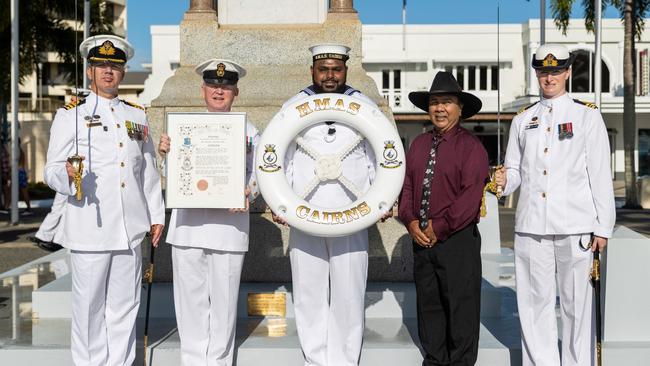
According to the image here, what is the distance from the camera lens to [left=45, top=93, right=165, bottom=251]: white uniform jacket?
12.9 ft

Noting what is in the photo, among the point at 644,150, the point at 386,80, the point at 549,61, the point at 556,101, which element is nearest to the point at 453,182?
the point at 556,101

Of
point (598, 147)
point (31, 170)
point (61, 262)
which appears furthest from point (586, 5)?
point (31, 170)

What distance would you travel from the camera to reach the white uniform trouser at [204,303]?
4.15 m

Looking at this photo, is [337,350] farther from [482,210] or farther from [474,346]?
[482,210]

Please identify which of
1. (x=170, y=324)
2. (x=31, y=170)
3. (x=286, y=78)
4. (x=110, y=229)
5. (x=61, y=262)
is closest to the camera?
(x=110, y=229)

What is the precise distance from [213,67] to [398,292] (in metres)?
2.08

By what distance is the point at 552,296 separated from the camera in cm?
A: 411

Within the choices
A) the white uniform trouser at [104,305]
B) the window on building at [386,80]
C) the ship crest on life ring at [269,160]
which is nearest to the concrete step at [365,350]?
the white uniform trouser at [104,305]

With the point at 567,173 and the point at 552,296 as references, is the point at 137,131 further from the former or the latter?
the point at 552,296

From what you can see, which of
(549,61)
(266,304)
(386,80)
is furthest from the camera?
(386,80)

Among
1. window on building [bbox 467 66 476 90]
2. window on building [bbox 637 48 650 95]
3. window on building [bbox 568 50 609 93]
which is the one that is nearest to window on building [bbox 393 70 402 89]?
window on building [bbox 467 66 476 90]

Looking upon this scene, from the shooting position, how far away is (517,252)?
420cm

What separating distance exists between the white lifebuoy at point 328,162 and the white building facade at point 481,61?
28.6 m

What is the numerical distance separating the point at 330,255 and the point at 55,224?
56.9 inches
